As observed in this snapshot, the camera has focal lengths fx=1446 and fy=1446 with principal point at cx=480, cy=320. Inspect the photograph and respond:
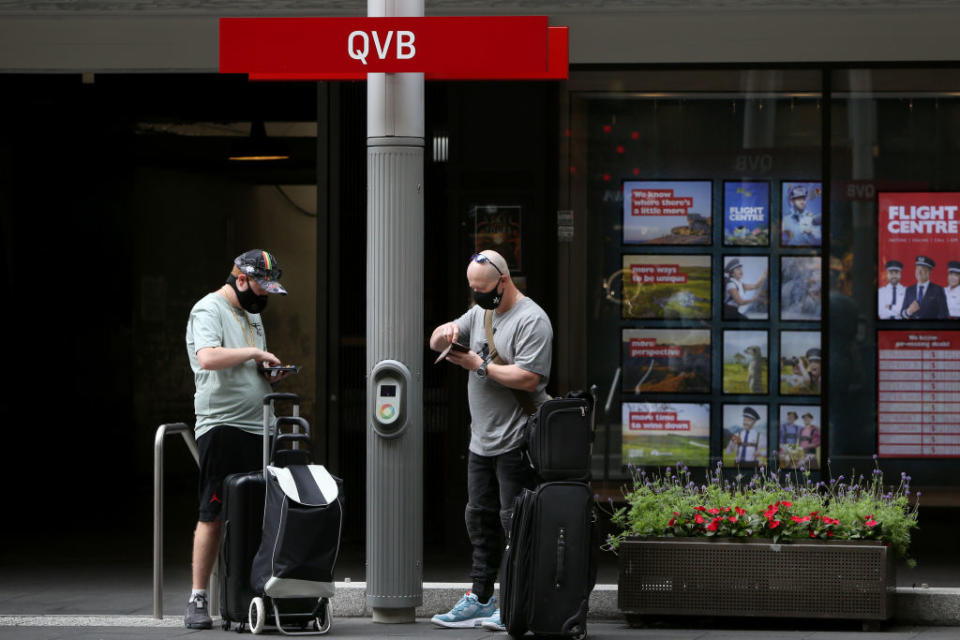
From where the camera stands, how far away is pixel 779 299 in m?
10.1

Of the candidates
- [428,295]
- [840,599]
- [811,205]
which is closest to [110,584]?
[428,295]

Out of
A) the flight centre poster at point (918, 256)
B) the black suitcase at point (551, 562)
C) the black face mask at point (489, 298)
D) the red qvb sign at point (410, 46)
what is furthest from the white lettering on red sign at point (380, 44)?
the flight centre poster at point (918, 256)

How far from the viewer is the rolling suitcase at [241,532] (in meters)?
7.00

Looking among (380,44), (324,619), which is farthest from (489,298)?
(324,619)

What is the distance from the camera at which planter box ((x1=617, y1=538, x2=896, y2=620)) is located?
719 cm

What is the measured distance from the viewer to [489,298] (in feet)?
23.2

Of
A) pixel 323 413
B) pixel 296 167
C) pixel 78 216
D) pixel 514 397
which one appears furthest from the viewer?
pixel 296 167

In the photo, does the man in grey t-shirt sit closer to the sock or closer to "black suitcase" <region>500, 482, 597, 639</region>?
the sock

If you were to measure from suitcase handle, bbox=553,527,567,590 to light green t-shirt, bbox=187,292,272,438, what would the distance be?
67.3 inches

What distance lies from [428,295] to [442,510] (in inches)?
57.8

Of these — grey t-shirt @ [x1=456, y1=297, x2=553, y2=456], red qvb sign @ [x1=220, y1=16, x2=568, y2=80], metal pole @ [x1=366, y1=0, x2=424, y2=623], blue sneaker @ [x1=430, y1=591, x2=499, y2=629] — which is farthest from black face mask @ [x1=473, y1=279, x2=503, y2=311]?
blue sneaker @ [x1=430, y1=591, x2=499, y2=629]

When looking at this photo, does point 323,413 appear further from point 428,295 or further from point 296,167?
point 296,167

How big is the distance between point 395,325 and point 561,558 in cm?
155

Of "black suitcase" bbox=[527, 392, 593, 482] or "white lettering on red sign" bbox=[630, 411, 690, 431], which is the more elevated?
"black suitcase" bbox=[527, 392, 593, 482]
